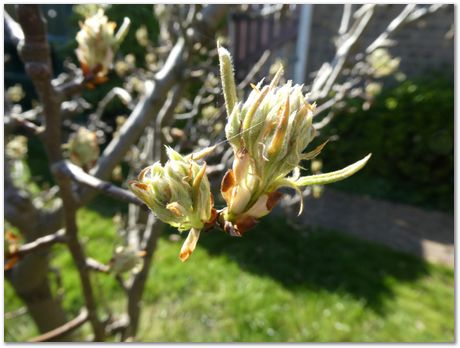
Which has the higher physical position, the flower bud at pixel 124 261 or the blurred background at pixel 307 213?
the flower bud at pixel 124 261

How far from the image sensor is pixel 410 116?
15.1 feet

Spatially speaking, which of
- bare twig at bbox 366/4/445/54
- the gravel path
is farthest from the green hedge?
bare twig at bbox 366/4/445/54

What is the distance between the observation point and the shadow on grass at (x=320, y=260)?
3086 mm

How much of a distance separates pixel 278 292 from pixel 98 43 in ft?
7.93

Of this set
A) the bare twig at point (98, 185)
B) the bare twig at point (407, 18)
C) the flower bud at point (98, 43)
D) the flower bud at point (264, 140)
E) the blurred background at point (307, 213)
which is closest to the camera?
the flower bud at point (264, 140)

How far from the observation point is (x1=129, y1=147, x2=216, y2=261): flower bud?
465 mm

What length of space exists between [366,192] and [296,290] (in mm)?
2111

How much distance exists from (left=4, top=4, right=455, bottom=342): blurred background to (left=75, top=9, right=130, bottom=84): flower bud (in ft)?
1.25

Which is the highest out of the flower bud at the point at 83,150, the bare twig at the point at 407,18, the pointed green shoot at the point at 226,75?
the pointed green shoot at the point at 226,75

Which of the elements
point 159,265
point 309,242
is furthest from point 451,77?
point 159,265

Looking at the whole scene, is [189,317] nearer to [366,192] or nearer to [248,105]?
[248,105]

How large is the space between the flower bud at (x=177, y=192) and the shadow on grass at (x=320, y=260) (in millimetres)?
2696

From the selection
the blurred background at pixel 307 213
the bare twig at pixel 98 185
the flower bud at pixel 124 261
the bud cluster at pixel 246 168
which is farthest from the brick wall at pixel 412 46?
the bud cluster at pixel 246 168

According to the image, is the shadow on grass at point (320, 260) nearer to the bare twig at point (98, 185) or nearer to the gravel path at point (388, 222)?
the gravel path at point (388, 222)
